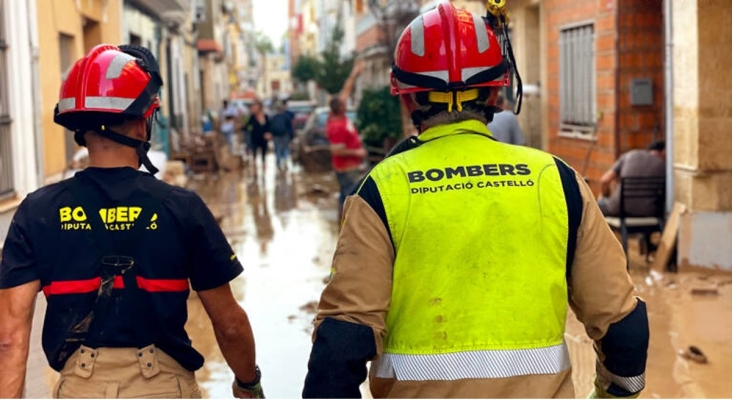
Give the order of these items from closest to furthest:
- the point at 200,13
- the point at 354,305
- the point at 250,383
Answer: the point at 354,305, the point at 250,383, the point at 200,13

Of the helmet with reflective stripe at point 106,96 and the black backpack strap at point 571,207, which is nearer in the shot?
the black backpack strap at point 571,207

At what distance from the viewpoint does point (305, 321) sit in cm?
822

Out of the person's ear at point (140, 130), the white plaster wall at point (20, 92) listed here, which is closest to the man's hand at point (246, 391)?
the person's ear at point (140, 130)

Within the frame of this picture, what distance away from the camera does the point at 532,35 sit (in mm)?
15727

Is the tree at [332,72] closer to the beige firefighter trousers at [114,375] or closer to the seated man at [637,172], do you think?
the seated man at [637,172]

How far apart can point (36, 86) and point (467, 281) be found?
6.71 meters

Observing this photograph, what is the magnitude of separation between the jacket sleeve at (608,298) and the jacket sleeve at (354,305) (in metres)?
0.50

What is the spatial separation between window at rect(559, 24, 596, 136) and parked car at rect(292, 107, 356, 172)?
7.88 meters

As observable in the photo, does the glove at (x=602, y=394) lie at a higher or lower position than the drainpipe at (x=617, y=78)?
lower

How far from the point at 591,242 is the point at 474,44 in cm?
59

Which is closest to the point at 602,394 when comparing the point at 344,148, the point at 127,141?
the point at 127,141

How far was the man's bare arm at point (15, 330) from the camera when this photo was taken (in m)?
2.96

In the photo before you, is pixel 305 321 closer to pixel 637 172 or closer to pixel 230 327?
pixel 637 172

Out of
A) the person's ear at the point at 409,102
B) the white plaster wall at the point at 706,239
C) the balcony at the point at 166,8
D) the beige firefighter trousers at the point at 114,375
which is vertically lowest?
the white plaster wall at the point at 706,239
